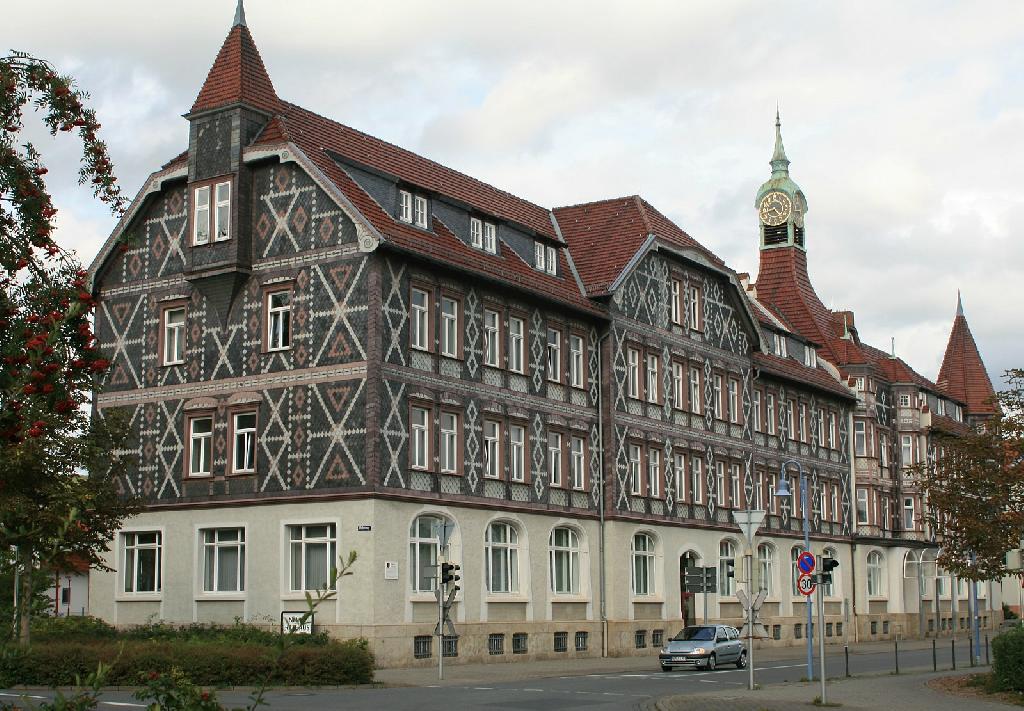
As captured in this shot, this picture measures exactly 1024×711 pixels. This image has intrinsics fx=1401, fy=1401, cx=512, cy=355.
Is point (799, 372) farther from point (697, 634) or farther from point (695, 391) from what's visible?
point (697, 634)

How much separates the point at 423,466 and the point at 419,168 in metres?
11.2

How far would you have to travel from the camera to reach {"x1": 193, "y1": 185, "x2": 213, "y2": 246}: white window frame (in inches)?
1558

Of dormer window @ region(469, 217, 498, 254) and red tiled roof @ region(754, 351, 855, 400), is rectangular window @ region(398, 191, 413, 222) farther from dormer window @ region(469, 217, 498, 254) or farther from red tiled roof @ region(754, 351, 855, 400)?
red tiled roof @ region(754, 351, 855, 400)

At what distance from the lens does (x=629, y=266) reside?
47094mm

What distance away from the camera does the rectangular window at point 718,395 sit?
5462cm

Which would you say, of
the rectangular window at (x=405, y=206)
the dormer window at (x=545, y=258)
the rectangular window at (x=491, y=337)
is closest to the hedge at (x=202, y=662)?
the rectangular window at (x=491, y=337)

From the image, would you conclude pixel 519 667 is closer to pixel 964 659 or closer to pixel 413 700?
pixel 413 700

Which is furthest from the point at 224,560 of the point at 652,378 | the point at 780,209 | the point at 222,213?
the point at 780,209

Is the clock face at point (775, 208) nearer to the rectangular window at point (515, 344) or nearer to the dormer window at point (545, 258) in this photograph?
the dormer window at point (545, 258)

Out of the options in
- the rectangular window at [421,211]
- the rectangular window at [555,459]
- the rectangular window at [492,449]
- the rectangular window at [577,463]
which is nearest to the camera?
the rectangular window at [421,211]

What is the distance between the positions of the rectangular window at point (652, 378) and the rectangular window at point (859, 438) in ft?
74.7

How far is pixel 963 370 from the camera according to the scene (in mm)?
86625

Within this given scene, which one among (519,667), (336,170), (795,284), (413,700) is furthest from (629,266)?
(795,284)

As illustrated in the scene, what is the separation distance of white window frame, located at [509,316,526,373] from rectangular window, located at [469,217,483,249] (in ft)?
8.29
